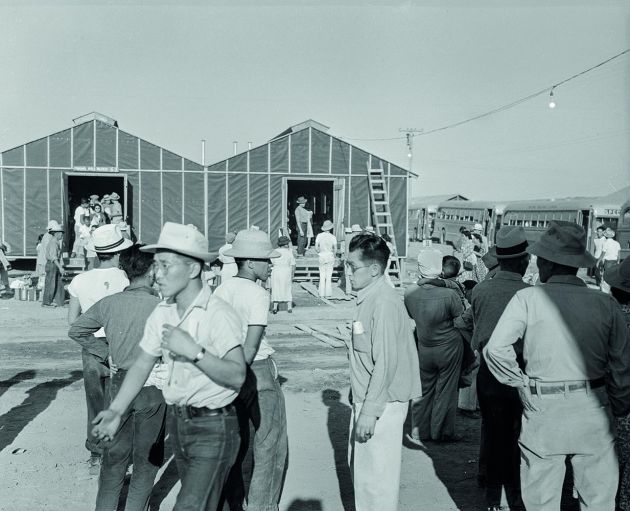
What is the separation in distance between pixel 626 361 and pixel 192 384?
2.46m

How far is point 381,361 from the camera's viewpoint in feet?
13.5

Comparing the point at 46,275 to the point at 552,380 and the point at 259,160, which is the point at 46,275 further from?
the point at 552,380

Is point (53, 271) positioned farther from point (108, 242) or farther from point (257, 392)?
point (257, 392)

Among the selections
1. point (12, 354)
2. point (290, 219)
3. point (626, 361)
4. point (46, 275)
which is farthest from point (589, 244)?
point (626, 361)

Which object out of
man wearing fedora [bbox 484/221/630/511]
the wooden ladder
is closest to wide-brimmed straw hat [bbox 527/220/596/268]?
man wearing fedora [bbox 484/221/630/511]

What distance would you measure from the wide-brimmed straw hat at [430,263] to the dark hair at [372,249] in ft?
7.44

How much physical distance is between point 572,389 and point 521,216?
3335cm

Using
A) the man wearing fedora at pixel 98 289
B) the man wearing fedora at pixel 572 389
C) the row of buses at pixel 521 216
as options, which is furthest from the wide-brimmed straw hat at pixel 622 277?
the row of buses at pixel 521 216

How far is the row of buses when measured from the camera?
2850 centimetres

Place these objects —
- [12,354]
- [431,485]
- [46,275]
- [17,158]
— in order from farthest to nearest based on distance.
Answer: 1. [17,158]
2. [46,275]
3. [12,354]
4. [431,485]

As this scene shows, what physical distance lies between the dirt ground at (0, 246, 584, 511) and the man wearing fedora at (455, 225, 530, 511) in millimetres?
289

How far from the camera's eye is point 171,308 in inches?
139

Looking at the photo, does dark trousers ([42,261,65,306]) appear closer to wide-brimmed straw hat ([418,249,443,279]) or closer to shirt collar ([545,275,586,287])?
wide-brimmed straw hat ([418,249,443,279])

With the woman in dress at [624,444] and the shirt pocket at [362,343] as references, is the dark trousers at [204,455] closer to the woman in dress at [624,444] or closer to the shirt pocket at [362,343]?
the shirt pocket at [362,343]
